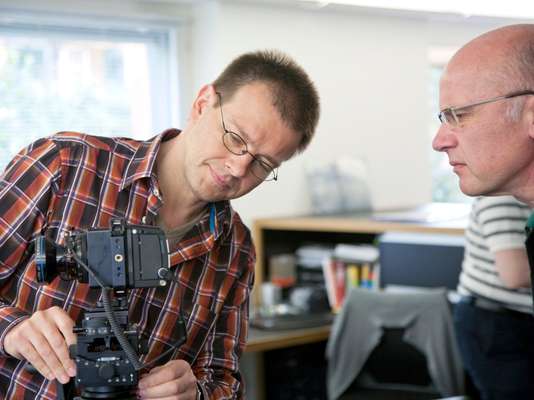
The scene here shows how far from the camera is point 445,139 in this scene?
149 cm

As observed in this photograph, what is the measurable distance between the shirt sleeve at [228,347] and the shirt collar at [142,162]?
29cm

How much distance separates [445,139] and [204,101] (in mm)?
497

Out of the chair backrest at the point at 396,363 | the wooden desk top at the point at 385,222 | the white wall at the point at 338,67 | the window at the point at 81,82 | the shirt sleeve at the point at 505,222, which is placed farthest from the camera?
the white wall at the point at 338,67

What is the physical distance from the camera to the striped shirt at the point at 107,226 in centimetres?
148

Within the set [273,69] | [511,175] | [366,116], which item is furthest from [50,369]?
[366,116]

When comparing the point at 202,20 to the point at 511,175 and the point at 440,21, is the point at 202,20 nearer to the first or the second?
the point at 440,21

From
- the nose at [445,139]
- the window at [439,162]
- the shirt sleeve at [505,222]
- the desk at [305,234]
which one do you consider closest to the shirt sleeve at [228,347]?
the nose at [445,139]

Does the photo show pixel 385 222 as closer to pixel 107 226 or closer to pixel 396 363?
pixel 396 363

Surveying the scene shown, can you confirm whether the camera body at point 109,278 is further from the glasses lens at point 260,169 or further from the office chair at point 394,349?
the office chair at point 394,349

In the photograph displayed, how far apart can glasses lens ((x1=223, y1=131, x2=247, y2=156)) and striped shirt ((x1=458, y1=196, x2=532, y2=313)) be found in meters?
1.16

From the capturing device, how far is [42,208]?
1490mm

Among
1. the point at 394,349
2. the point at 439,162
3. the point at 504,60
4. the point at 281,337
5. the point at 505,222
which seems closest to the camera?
the point at 504,60

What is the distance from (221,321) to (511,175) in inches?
25.8

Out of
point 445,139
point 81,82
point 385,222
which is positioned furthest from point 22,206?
point 81,82
